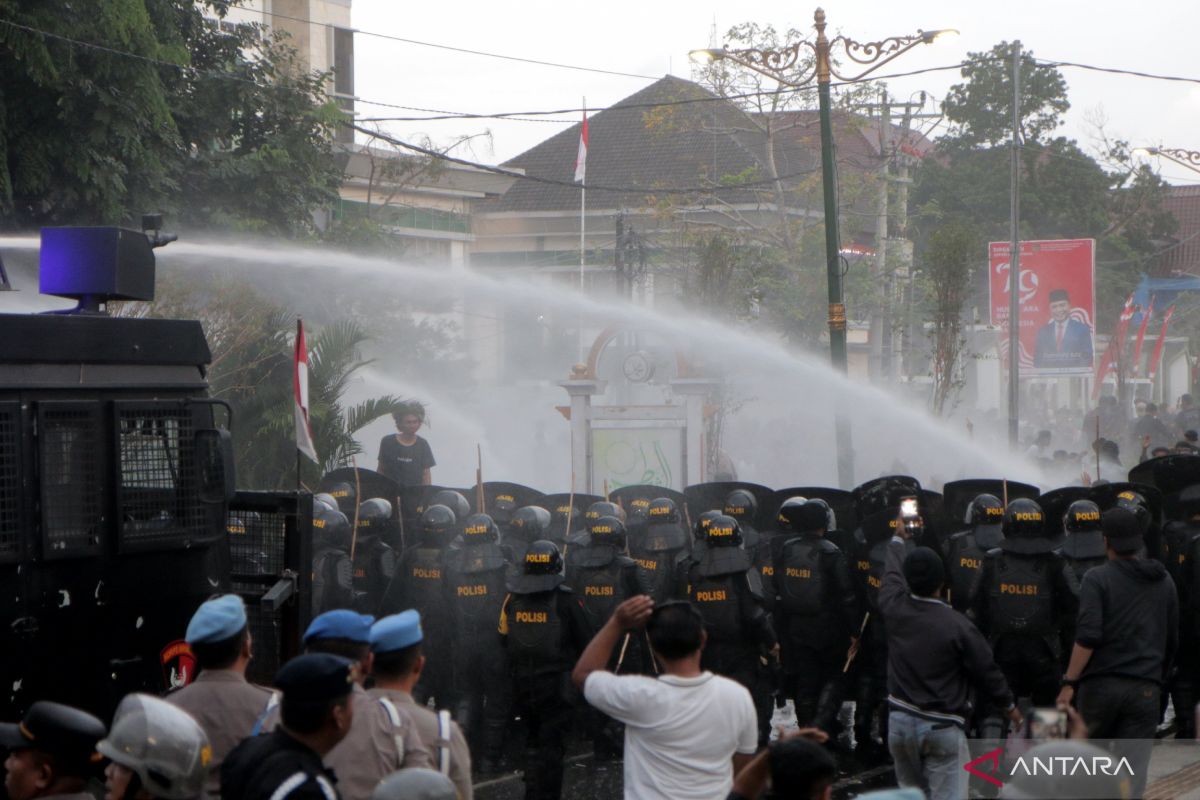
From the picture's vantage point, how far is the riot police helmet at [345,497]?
10945 millimetres

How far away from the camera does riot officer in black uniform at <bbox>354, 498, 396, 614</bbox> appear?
9.80 meters

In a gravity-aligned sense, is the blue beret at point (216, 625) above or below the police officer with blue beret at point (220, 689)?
above

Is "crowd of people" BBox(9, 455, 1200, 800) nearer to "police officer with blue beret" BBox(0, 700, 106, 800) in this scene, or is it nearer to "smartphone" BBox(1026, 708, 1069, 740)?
"police officer with blue beret" BBox(0, 700, 106, 800)

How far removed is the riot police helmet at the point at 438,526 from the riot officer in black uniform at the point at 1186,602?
484 centimetres

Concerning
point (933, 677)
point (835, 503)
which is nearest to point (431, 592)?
point (835, 503)

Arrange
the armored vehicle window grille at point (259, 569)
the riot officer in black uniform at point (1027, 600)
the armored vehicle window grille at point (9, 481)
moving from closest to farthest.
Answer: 1. the armored vehicle window grille at point (9, 481)
2. the armored vehicle window grille at point (259, 569)
3. the riot officer in black uniform at point (1027, 600)

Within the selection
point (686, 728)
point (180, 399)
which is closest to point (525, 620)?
point (180, 399)

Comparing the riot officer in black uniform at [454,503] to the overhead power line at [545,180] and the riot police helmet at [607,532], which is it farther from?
the overhead power line at [545,180]

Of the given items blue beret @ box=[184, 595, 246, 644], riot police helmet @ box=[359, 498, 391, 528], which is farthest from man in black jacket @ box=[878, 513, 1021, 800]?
riot police helmet @ box=[359, 498, 391, 528]

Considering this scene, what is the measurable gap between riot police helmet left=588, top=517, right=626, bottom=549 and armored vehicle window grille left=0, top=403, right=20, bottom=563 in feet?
13.4

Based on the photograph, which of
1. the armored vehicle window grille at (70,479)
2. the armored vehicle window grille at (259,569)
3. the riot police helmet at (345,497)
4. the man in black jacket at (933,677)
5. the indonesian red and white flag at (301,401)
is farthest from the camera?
the riot police helmet at (345,497)

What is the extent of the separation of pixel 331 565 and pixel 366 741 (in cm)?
516

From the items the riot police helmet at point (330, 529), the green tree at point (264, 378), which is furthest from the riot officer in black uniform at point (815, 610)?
the green tree at point (264, 378)

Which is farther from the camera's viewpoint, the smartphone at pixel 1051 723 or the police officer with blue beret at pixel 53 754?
the police officer with blue beret at pixel 53 754
